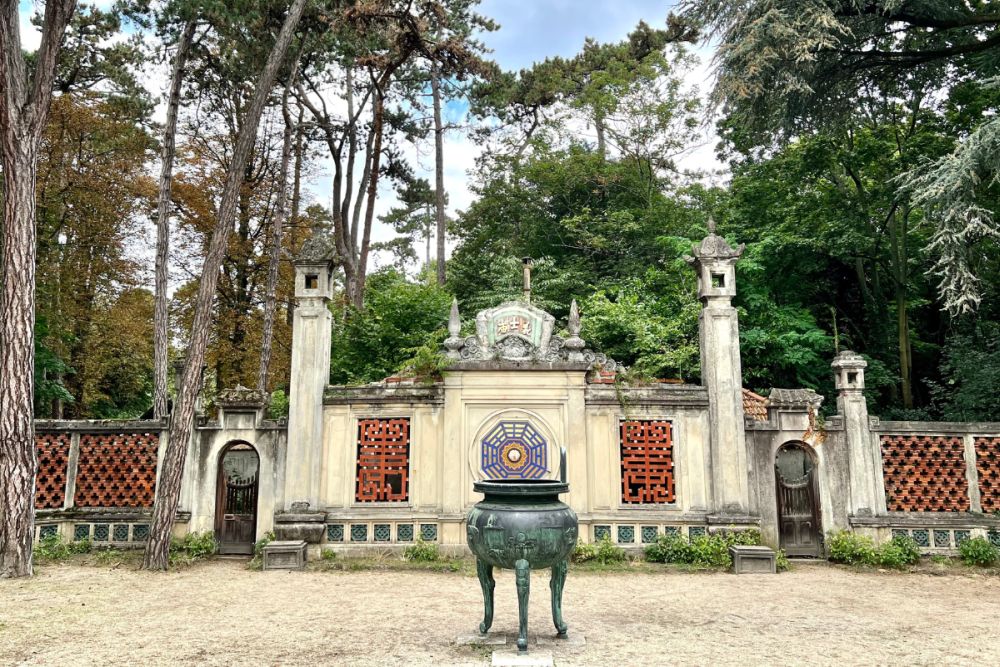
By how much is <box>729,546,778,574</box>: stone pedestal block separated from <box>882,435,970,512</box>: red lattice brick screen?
81.8 inches

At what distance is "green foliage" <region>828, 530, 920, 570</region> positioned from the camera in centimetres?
822

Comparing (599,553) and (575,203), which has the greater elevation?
(575,203)

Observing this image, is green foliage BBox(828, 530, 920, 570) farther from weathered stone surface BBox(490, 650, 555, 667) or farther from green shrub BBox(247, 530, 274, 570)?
green shrub BBox(247, 530, 274, 570)

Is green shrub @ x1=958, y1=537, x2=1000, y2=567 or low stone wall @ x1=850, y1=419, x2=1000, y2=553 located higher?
low stone wall @ x1=850, y1=419, x2=1000, y2=553

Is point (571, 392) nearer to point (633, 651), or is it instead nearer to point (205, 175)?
point (633, 651)

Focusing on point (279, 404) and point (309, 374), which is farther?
point (279, 404)

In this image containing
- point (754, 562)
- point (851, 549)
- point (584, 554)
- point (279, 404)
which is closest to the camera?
point (754, 562)

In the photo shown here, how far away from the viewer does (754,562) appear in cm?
797

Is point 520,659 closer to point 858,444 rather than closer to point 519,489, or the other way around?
point 519,489

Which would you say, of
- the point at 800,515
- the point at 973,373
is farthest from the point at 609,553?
the point at 973,373

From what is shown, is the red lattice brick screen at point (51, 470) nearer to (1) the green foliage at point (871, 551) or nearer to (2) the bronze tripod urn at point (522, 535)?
(2) the bronze tripod urn at point (522, 535)

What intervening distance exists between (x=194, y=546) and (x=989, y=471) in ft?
34.7

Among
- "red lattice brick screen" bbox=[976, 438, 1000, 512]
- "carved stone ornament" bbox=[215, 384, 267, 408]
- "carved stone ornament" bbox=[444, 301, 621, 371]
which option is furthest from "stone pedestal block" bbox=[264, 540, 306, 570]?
"red lattice brick screen" bbox=[976, 438, 1000, 512]

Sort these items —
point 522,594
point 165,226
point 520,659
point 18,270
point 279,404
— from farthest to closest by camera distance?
point 279,404 → point 165,226 → point 18,270 → point 522,594 → point 520,659
